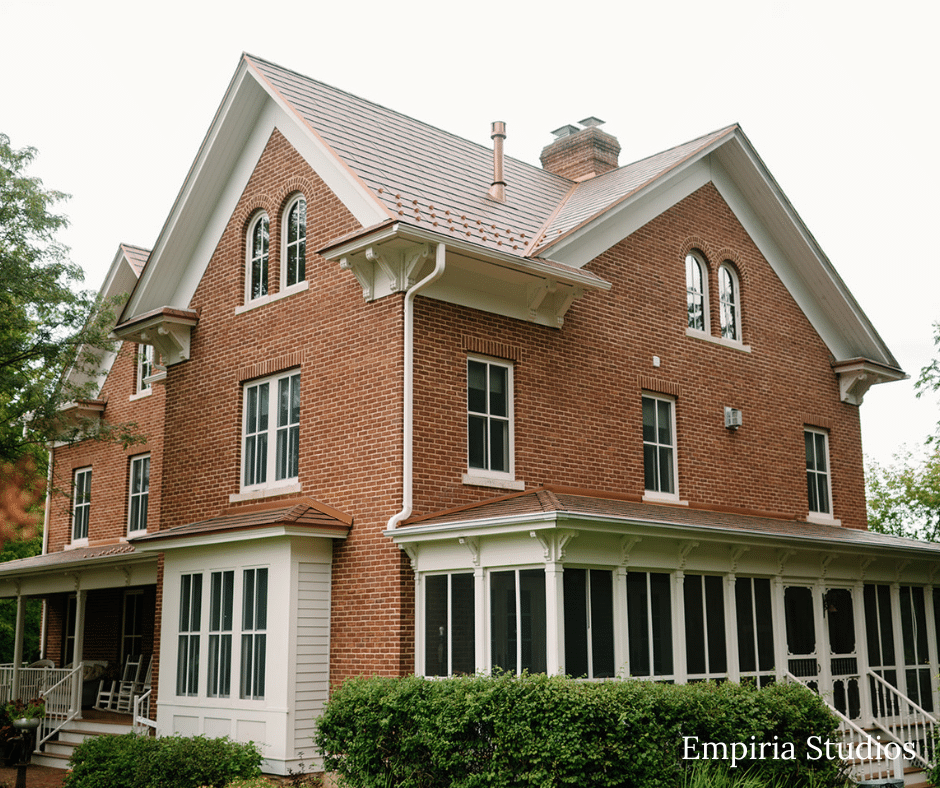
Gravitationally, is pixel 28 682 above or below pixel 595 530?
below

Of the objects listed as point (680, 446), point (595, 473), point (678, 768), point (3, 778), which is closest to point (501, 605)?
point (678, 768)

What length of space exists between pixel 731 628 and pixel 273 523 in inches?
253

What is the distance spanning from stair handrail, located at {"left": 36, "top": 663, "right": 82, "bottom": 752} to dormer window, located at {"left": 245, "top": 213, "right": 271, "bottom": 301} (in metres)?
7.90

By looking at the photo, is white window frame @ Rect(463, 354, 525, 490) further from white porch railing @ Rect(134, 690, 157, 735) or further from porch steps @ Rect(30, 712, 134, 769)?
porch steps @ Rect(30, 712, 134, 769)

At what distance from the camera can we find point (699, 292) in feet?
60.8

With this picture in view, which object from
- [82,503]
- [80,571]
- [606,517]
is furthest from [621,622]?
[82,503]

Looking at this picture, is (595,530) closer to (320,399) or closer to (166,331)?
(320,399)

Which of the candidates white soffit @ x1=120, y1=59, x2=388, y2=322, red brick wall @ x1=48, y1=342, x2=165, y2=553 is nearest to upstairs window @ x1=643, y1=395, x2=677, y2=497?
white soffit @ x1=120, y1=59, x2=388, y2=322

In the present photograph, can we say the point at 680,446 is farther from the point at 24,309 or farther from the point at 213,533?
the point at 24,309

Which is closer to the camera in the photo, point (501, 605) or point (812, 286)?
point (501, 605)

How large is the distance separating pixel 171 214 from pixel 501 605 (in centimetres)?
956

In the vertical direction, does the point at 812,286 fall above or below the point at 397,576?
above

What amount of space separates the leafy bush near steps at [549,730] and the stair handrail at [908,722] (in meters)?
4.62

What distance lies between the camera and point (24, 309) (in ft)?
60.0
